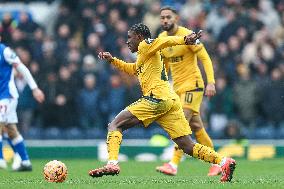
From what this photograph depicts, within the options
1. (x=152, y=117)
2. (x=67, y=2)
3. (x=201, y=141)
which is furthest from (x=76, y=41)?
(x=152, y=117)

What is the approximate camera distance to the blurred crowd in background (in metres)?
Answer: 20.3

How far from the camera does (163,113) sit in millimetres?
11711

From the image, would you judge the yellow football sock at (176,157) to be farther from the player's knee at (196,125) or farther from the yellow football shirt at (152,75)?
the yellow football shirt at (152,75)

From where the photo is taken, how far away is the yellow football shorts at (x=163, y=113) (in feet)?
38.1

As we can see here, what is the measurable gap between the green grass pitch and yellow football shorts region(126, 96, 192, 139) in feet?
2.28

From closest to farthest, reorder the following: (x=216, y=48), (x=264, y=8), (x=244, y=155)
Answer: (x=244, y=155) → (x=216, y=48) → (x=264, y=8)

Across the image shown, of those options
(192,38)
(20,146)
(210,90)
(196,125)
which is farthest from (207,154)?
(20,146)

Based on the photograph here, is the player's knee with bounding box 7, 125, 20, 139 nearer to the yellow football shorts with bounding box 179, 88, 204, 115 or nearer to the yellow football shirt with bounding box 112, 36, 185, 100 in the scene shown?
the yellow football shorts with bounding box 179, 88, 204, 115

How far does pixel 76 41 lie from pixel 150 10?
208cm

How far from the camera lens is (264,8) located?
23.4 meters

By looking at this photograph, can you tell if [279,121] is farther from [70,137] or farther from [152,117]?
[152,117]

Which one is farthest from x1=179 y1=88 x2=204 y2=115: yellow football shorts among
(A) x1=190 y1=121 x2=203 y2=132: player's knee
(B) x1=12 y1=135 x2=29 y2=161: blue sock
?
(B) x1=12 y1=135 x2=29 y2=161: blue sock

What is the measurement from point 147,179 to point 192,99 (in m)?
2.18

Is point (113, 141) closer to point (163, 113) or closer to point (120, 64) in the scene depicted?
point (163, 113)
